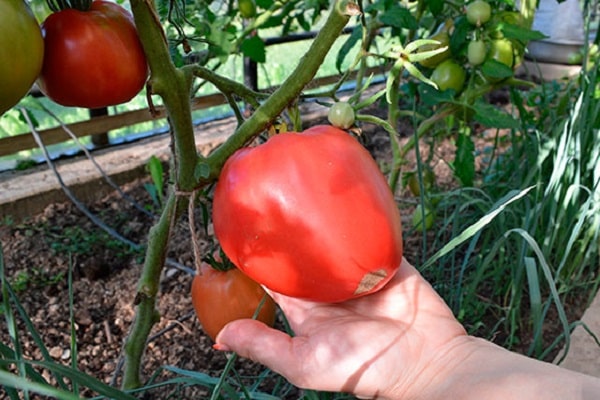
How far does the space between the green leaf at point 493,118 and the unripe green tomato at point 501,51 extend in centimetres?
10

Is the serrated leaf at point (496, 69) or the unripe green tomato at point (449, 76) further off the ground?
the serrated leaf at point (496, 69)

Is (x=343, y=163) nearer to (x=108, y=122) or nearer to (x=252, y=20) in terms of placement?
(x=252, y=20)

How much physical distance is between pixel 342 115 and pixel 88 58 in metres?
0.25

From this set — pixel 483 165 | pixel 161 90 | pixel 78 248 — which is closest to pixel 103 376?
pixel 78 248

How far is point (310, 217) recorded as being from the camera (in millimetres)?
564

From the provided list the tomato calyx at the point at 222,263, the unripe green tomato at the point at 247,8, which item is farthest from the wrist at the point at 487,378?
the unripe green tomato at the point at 247,8

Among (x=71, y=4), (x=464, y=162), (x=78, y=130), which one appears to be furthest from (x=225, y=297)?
(x=78, y=130)

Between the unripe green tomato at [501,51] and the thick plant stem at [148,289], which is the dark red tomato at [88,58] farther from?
the unripe green tomato at [501,51]

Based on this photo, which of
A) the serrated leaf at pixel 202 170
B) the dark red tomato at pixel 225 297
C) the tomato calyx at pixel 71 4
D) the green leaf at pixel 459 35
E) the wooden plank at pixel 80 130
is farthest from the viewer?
the wooden plank at pixel 80 130

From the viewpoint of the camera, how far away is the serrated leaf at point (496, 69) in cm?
115

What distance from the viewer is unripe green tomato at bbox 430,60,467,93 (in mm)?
1227

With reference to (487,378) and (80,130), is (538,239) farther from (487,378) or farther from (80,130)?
(80,130)

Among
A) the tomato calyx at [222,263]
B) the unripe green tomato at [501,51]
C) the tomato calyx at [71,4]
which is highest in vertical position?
the tomato calyx at [71,4]

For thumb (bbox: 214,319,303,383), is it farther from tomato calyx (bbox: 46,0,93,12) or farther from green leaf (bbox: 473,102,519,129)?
green leaf (bbox: 473,102,519,129)
